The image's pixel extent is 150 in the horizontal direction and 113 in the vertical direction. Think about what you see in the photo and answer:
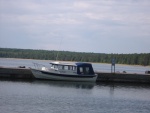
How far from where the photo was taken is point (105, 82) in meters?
54.6

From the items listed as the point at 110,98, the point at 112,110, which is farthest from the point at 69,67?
the point at 112,110

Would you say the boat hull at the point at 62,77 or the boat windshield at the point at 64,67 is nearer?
the boat hull at the point at 62,77

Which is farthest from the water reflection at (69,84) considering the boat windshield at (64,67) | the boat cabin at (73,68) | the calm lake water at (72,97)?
the boat windshield at (64,67)

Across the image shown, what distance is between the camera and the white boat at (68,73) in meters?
53.8

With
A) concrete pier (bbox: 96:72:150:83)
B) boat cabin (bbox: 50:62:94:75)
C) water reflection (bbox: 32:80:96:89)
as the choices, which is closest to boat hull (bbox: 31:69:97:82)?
boat cabin (bbox: 50:62:94:75)

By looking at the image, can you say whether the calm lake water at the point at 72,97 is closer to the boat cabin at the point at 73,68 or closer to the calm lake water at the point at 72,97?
the calm lake water at the point at 72,97

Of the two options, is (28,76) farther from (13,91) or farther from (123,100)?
(123,100)

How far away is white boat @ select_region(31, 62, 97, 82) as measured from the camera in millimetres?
53750

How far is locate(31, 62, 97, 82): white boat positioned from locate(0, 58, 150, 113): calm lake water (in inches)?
49.4

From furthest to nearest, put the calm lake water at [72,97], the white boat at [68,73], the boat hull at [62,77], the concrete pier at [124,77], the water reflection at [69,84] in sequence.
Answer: the concrete pier at [124,77], the white boat at [68,73], the boat hull at [62,77], the water reflection at [69,84], the calm lake water at [72,97]

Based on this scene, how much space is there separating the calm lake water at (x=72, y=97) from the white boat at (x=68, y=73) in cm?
125

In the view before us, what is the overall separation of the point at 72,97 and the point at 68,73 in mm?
15501

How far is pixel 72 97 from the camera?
1531 inches

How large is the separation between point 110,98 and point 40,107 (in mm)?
10604
